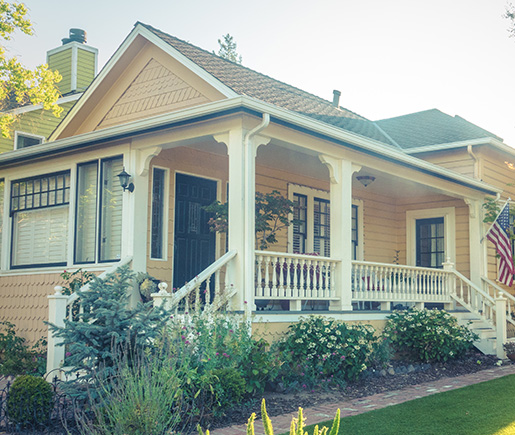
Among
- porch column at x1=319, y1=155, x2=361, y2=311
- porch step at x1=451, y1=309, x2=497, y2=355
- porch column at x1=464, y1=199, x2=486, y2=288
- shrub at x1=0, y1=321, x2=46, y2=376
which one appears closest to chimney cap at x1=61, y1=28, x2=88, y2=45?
shrub at x1=0, y1=321, x2=46, y2=376

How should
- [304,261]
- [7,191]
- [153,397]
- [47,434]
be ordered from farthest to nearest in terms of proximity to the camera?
[7,191] < [304,261] < [47,434] < [153,397]

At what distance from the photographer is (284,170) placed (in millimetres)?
12773

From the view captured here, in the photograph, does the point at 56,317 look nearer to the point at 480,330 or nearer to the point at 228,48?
the point at 480,330

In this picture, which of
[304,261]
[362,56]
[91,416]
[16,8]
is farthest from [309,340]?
[16,8]

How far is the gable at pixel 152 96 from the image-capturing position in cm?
1062

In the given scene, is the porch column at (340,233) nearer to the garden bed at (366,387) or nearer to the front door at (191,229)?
the garden bed at (366,387)

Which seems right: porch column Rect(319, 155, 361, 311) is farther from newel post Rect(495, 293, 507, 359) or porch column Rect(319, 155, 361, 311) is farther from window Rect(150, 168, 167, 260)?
newel post Rect(495, 293, 507, 359)

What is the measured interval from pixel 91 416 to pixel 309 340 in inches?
131

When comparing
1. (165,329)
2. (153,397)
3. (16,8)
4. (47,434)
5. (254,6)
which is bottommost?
(47,434)

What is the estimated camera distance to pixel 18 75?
648 inches

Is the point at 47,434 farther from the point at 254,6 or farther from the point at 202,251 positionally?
the point at 254,6

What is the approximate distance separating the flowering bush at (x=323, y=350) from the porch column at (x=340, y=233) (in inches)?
40.2

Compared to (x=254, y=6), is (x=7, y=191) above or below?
below

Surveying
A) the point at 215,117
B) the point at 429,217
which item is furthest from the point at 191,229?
the point at 429,217
